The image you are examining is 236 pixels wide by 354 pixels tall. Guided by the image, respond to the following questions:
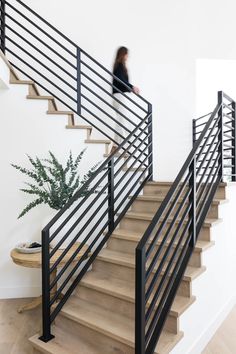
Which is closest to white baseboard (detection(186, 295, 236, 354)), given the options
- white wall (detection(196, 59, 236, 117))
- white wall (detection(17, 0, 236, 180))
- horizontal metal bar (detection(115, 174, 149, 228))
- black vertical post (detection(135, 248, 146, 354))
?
black vertical post (detection(135, 248, 146, 354))

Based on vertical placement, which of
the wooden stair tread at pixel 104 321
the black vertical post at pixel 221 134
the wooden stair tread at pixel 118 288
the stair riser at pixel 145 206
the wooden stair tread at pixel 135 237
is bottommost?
the wooden stair tread at pixel 104 321

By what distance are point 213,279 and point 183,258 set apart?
45 cm

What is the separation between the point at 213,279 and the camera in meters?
2.48

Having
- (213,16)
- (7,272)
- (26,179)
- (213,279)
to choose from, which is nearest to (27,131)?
(26,179)

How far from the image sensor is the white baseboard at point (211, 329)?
7.21 feet

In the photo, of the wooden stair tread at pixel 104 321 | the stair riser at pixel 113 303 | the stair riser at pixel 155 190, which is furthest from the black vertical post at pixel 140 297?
the stair riser at pixel 155 190

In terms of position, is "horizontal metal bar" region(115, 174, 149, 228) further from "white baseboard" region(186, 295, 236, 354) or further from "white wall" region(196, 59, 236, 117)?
"white wall" region(196, 59, 236, 117)

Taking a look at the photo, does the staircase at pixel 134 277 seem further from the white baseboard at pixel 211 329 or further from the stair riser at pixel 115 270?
the white baseboard at pixel 211 329

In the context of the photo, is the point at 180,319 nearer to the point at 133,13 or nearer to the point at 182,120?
the point at 182,120

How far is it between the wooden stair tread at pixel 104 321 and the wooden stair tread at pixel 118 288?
0.45 feet

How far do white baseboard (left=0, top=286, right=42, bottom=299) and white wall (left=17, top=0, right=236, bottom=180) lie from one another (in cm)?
257

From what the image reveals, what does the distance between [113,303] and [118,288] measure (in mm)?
117

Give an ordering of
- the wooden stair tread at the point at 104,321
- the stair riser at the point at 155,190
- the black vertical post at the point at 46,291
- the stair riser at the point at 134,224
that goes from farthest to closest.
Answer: the stair riser at the point at 155,190, the stair riser at the point at 134,224, the black vertical post at the point at 46,291, the wooden stair tread at the point at 104,321

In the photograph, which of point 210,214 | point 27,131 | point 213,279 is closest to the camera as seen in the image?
point 213,279
